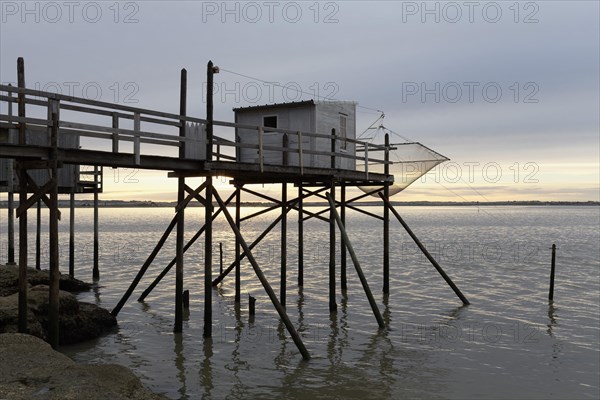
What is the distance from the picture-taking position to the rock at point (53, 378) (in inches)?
285

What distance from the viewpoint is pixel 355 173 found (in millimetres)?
17859

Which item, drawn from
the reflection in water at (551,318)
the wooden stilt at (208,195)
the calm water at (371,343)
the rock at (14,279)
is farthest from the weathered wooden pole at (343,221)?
the rock at (14,279)

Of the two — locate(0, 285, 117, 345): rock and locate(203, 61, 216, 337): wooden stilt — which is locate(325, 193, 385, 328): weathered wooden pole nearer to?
locate(203, 61, 216, 337): wooden stilt

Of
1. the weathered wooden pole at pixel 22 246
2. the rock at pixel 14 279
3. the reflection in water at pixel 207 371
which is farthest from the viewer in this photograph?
the rock at pixel 14 279

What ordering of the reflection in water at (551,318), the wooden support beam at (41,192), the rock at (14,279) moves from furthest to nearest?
the rock at (14,279), the reflection in water at (551,318), the wooden support beam at (41,192)

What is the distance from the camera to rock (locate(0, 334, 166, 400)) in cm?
725

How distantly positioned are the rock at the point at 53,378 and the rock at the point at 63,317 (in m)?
3.58

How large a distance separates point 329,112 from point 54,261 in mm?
11020

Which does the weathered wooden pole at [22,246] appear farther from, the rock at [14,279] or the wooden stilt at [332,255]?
the wooden stilt at [332,255]

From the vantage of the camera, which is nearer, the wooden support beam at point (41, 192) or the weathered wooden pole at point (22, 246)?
the wooden support beam at point (41, 192)

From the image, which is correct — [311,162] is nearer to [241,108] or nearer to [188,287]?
[241,108]

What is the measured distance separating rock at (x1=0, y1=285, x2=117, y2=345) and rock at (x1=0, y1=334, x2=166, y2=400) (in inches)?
141

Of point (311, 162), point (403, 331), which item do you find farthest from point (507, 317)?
point (311, 162)

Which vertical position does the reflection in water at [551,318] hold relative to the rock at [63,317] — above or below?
below
